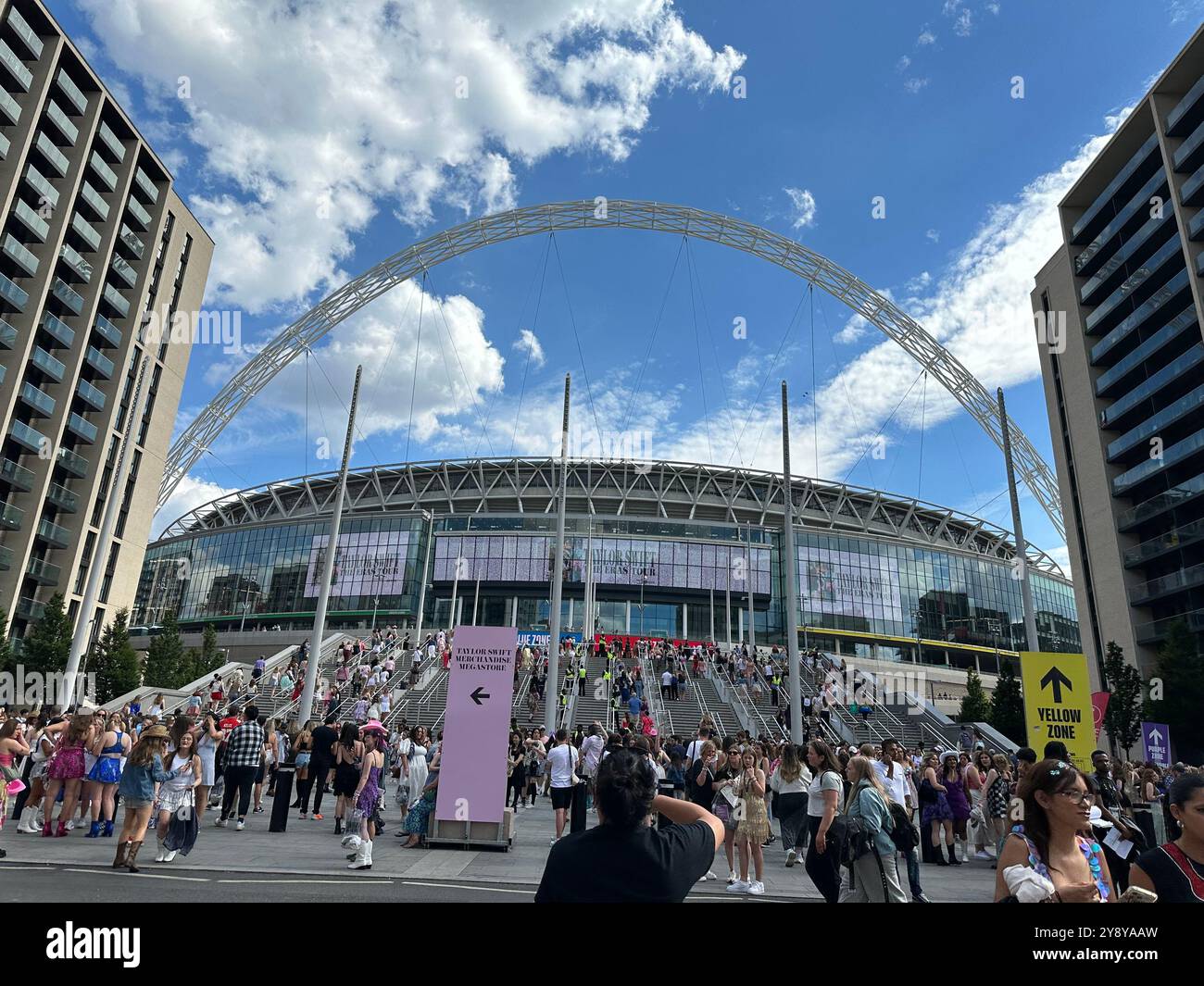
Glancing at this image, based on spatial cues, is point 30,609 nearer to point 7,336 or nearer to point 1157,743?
point 7,336

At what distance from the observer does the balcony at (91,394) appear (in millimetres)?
59191

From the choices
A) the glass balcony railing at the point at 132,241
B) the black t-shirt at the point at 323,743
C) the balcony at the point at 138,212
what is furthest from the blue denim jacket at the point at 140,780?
the balcony at the point at 138,212

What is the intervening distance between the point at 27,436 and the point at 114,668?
22542 millimetres

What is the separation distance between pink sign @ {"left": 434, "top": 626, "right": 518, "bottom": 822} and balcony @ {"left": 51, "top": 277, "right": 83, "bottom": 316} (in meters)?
59.6

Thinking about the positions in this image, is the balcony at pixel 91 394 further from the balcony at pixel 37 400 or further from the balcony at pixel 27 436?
the balcony at pixel 27 436

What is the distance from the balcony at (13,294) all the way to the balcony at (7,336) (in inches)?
56.5

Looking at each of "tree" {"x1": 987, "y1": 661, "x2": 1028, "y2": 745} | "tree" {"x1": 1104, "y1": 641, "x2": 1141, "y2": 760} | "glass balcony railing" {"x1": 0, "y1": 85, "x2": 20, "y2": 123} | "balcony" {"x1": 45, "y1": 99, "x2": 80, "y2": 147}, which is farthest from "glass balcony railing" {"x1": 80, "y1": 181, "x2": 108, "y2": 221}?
"tree" {"x1": 1104, "y1": 641, "x2": 1141, "y2": 760}

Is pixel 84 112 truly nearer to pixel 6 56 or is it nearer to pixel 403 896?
pixel 6 56

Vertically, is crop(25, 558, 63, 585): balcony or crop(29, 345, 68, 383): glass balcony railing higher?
crop(29, 345, 68, 383): glass balcony railing

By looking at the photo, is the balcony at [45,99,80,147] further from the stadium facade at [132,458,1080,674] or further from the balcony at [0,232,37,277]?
the stadium facade at [132,458,1080,674]

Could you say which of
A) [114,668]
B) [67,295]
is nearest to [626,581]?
[114,668]

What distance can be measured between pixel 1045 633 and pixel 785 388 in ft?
246

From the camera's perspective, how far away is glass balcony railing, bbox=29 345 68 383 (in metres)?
55.2
